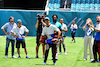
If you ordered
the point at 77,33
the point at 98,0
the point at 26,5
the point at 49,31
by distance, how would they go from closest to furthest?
the point at 49,31 → the point at 77,33 → the point at 98,0 → the point at 26,5

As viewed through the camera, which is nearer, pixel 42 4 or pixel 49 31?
pixel 49 31

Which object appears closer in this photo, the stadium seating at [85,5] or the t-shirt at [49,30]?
the t-shirt at [49,30]

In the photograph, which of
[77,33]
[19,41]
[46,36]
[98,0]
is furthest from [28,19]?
[46,36]

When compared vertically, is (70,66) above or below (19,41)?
below

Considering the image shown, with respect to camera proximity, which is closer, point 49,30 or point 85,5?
point 49,30

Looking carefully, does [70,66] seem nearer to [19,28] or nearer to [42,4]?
[19,28]

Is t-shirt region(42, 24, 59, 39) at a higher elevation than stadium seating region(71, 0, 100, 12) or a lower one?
lower

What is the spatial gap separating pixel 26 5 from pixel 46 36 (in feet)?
78.9

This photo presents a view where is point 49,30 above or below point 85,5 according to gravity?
below

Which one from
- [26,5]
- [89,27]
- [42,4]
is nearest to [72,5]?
[42,4]

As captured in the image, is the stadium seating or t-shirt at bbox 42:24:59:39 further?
the stadium seating

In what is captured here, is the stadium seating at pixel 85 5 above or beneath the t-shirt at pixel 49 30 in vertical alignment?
above

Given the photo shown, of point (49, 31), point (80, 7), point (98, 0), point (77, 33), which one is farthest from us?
point (98, 0)

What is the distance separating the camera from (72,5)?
97.7 feet
